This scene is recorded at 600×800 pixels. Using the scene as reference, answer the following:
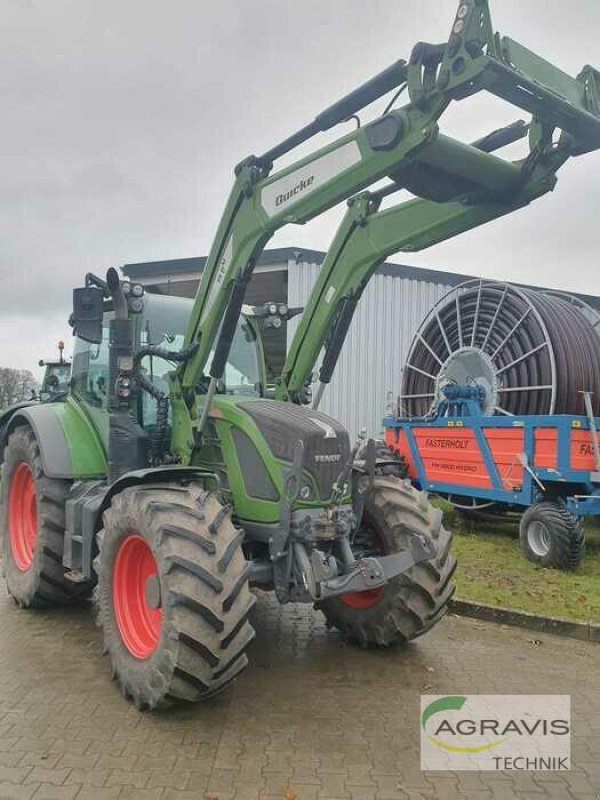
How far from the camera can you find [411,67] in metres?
3.68

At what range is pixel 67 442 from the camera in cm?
570

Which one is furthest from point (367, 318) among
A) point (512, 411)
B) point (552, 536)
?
point (552, 536)

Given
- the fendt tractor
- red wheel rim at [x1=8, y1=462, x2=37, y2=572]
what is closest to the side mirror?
the fendt tractor

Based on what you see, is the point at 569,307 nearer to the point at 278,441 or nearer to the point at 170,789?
the point at 278,441

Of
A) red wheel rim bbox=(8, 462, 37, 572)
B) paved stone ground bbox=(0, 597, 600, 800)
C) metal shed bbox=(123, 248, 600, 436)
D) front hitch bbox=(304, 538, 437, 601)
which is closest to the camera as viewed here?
paved stone ground bbox=(0, 597, 600, 800)

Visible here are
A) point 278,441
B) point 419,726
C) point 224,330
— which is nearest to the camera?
point 419,726

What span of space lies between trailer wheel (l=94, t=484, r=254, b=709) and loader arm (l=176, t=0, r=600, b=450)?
84 cm

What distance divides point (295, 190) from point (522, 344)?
19.0 feet

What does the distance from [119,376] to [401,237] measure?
221 cm

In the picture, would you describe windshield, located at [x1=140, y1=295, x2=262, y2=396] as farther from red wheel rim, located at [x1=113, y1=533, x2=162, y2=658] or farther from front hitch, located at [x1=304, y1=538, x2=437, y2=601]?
front hitch, located at [x1=304, y1=538, x2=437, y2=601]

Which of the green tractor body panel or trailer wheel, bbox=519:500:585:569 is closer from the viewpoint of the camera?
the green tractor body panel

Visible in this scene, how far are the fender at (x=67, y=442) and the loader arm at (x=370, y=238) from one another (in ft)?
5.30

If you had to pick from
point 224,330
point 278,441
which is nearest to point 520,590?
point 278,441

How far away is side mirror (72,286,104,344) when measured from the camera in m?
4.92
